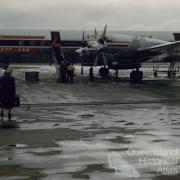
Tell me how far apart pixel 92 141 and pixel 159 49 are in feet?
71.4

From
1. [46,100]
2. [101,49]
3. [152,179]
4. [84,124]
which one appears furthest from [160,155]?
[101,49]

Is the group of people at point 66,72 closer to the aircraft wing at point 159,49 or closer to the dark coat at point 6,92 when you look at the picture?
the aircraft wing at point 159,49

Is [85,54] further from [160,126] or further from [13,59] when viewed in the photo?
[160,126]

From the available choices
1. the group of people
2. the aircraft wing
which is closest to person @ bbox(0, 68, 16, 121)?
the group of people

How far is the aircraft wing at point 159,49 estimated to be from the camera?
30.8 metres

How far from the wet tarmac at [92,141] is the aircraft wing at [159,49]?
1209 centimetres

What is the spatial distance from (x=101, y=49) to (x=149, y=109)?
617 inches

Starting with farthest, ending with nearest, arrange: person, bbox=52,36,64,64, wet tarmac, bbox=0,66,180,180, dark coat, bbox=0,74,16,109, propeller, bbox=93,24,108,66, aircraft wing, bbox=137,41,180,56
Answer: person, bbox=52,36,64,64 → propeller, bbox=93,24,108,66 → aircraft wing, bbox=137,41,180,56 → dark coat, bbox=0,74,16,109 → wet tarmac, bbox=0,66,180,180

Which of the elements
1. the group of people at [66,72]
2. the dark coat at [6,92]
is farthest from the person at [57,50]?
the dark coat at [6,92]

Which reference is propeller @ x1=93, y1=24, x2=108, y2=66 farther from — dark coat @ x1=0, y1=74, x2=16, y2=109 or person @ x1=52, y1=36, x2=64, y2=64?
dark coat @ x1=0, y1=74, x2=16, y2=109

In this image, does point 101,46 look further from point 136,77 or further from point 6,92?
point 6,92

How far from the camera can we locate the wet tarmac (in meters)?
7.97

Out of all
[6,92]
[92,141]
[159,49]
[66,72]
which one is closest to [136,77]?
[159,49]

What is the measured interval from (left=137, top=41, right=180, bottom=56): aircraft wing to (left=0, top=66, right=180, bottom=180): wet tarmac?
476 inches
